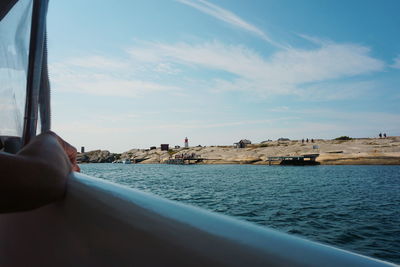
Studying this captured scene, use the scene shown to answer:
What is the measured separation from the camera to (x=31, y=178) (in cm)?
76

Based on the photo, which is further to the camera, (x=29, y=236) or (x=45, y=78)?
(x=45, y=78)

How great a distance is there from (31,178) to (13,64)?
3.11m

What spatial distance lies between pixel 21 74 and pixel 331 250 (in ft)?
12.8

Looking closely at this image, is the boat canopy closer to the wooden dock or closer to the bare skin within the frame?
the bare skin

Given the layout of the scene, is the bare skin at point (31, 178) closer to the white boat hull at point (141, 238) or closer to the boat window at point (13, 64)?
the white boat hull at point (141, 238)

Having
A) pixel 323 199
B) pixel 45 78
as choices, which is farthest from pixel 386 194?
pixel 45 78

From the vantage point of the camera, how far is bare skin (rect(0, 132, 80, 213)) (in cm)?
72

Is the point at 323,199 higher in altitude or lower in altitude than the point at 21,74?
lower

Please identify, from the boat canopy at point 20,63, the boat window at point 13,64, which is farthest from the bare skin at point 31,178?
the boat window at point 13,64

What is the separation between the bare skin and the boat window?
2649 mm

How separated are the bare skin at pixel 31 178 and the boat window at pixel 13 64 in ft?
8.69

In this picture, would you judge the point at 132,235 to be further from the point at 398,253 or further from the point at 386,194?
the point at 386,194

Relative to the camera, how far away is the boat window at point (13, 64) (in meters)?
3.01

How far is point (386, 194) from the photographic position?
72.2ft
